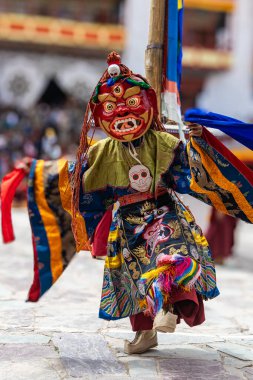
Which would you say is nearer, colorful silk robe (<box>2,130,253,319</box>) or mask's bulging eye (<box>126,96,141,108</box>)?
colorful silk robe (<box>2,130,253,319</box>)

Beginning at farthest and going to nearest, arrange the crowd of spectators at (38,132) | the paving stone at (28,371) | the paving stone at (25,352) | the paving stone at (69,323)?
the crowd of spectators at (38,132)
the paving stone at (69,323)
the paving stone at (25,352)
the paving stone at (28,371)

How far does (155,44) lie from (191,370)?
2041 mm

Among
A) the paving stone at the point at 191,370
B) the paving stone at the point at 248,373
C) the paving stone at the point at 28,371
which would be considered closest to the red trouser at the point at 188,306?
the paving stone at the point at 191,370

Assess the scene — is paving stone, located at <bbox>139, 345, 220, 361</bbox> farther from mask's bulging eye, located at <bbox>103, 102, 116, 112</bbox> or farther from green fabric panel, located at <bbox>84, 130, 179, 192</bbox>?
mask's bulging eye, located at <bbox>103, 102, 116, 112</bbox>

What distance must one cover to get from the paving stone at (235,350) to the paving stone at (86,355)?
2.12 feet

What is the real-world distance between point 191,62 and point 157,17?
16.9 meters

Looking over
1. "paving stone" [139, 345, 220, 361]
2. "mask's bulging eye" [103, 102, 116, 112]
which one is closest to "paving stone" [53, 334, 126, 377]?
"paving stone" [139, 345, 220, 361]

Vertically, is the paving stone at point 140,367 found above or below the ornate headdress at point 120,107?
below

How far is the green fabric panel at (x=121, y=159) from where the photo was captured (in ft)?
11.8

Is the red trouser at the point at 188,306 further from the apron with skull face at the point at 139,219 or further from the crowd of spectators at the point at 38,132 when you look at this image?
the crowd of spectators at the point at 38,132

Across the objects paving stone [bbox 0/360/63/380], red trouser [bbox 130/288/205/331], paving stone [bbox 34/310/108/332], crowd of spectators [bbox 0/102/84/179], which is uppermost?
red trouser [bbox 130/288/205/331]

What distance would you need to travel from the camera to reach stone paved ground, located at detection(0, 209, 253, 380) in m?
3.29

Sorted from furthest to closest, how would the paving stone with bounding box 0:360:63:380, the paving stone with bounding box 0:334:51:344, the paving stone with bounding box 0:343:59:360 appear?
the paving stone with bounding box 0:334:51:344 < the paving stone with bounding box 0:343:59:360 < the paving stone with bounding box 0:360:63:380

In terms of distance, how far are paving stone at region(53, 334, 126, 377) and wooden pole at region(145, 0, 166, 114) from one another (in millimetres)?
1566
